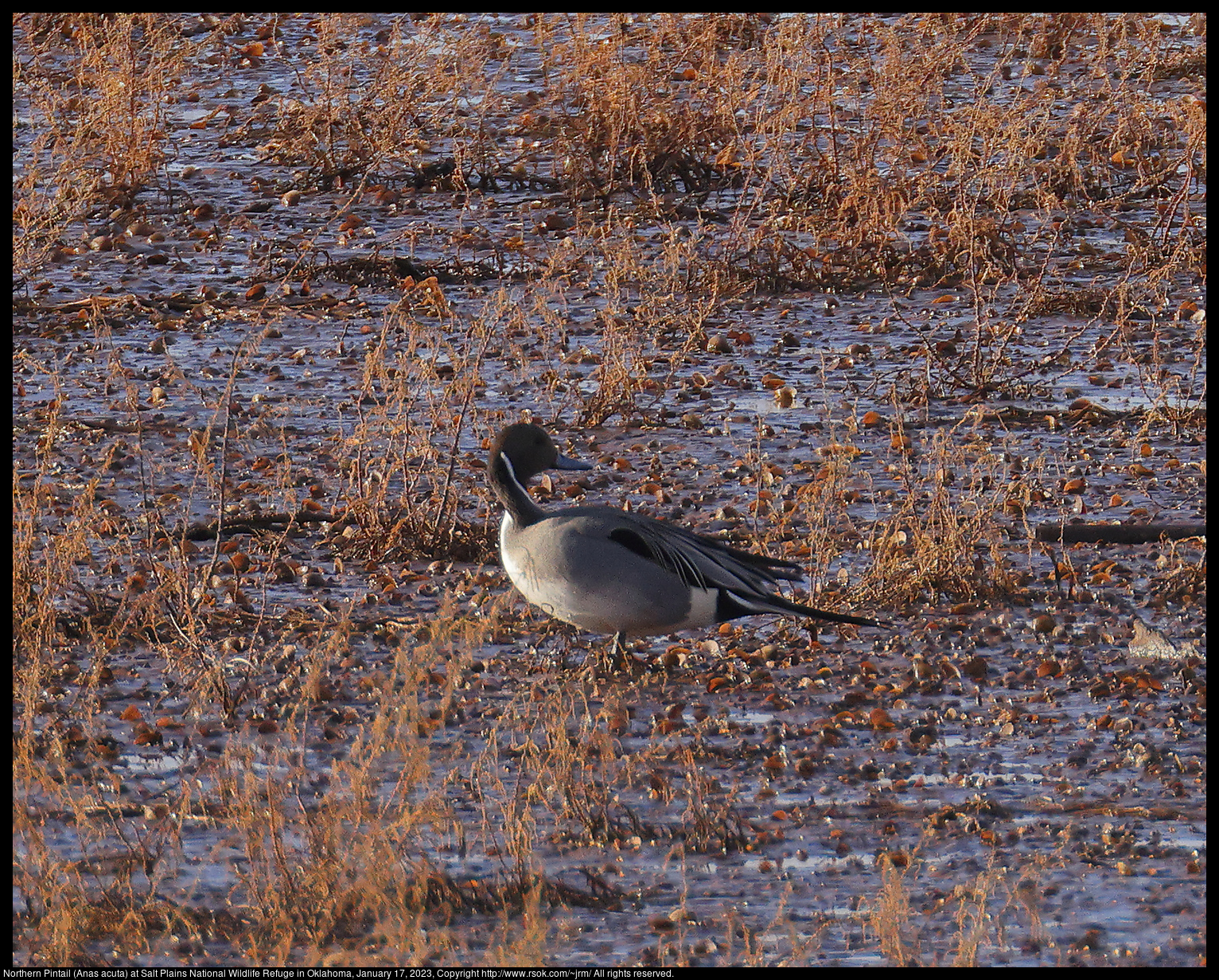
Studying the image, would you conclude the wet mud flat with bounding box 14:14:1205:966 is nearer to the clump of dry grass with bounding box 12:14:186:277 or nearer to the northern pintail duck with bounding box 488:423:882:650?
the clump of dry grass with bounding box 12:14:186:277

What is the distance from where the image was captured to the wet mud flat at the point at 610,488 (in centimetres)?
412

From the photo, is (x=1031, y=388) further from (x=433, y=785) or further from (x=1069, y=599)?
(x=433, y=785)

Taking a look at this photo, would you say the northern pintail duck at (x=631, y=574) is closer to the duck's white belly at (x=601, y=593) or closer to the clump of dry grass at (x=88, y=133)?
the duck's white belly at (x=601, y=593)

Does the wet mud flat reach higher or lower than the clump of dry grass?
lower

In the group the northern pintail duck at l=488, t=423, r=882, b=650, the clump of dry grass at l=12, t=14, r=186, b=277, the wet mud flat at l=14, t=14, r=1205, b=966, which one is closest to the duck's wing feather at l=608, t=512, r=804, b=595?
the northern pintail duck at l=488, t=423, r=882, b=650

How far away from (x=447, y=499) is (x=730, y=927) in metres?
2.87

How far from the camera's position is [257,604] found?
6.02 metres

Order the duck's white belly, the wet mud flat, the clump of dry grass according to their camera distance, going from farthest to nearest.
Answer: the clump of dry grass → the duck's white belly → the wet mud flat

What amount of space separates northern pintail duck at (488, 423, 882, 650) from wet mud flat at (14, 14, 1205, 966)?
0.18m

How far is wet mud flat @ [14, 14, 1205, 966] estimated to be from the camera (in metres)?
4.12

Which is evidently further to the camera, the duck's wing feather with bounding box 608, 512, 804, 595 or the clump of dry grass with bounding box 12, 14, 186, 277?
the clump of dry grass with bounding box 12, 14, 186, 277

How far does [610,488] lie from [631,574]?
1919mm

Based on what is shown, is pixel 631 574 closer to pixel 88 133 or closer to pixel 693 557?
pixel 693 557

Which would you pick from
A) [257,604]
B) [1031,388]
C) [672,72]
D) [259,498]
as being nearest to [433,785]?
[257,604]
